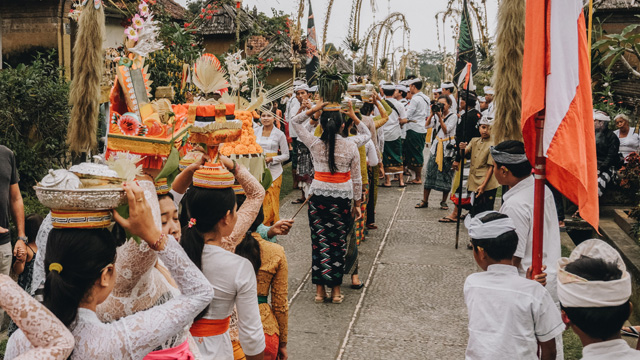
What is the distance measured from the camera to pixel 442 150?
1036cm

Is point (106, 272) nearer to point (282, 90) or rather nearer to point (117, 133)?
point (117, 133)

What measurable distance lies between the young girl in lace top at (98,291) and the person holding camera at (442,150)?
835 centimetres

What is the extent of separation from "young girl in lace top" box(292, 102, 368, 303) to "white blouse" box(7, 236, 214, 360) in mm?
4023

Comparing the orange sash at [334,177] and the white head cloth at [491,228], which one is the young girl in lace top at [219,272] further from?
the orange sash at [334,177]

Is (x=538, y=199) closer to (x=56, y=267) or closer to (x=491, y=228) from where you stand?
(x=491, y=228)

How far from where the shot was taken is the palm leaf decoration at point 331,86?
6.21 metres

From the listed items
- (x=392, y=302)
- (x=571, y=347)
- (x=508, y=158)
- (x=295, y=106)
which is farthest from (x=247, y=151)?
(x=295, y=106)

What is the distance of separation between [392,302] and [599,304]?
430 cm

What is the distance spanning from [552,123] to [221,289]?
6.44ft

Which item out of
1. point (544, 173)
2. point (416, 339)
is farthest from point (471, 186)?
point (544, 173)

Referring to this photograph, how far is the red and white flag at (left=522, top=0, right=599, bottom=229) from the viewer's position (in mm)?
3320

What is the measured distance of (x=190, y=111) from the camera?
10.8 feet

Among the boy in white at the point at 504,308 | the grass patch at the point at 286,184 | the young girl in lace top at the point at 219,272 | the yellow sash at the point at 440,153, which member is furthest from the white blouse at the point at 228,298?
the grass patch at the point at 286,184

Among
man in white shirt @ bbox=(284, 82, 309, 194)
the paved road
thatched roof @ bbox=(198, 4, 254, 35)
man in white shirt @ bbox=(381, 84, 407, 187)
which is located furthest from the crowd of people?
thatched roof @ bbox=(198, 4, 254, 35)
